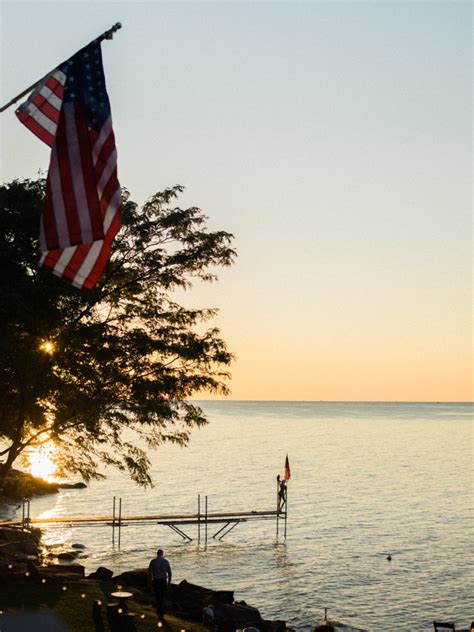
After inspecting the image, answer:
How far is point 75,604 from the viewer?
24094mm

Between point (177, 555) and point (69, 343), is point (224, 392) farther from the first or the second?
point (177, 555)

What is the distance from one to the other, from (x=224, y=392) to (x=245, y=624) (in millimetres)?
9058

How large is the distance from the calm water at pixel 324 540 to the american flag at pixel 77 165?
92.6 ft

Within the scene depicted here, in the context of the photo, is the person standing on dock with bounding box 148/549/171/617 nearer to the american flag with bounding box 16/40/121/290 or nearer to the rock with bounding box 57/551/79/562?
the american flag with bounding box 16/40/121/290

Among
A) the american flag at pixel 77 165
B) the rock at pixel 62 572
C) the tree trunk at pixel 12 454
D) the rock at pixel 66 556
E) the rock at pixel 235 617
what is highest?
the american flag at pixel 77 165

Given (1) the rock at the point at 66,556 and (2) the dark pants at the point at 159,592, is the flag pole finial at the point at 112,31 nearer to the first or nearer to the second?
(2) the dark pants at the point at 159,592

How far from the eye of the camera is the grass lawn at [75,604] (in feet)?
73.6

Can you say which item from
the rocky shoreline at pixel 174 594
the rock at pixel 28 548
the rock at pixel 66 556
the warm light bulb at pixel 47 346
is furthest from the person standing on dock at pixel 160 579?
the rock at pixel 66 556

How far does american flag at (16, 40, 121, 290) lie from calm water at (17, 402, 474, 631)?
2821 cm

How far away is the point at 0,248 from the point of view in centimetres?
2733

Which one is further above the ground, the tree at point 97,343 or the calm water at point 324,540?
the tree at point 97,343

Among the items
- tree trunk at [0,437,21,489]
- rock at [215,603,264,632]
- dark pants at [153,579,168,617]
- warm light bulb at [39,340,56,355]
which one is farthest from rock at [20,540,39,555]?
dark pants at [153,579,168,617]

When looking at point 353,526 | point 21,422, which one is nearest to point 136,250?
point 21,422

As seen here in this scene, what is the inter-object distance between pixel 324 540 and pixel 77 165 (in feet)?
172
